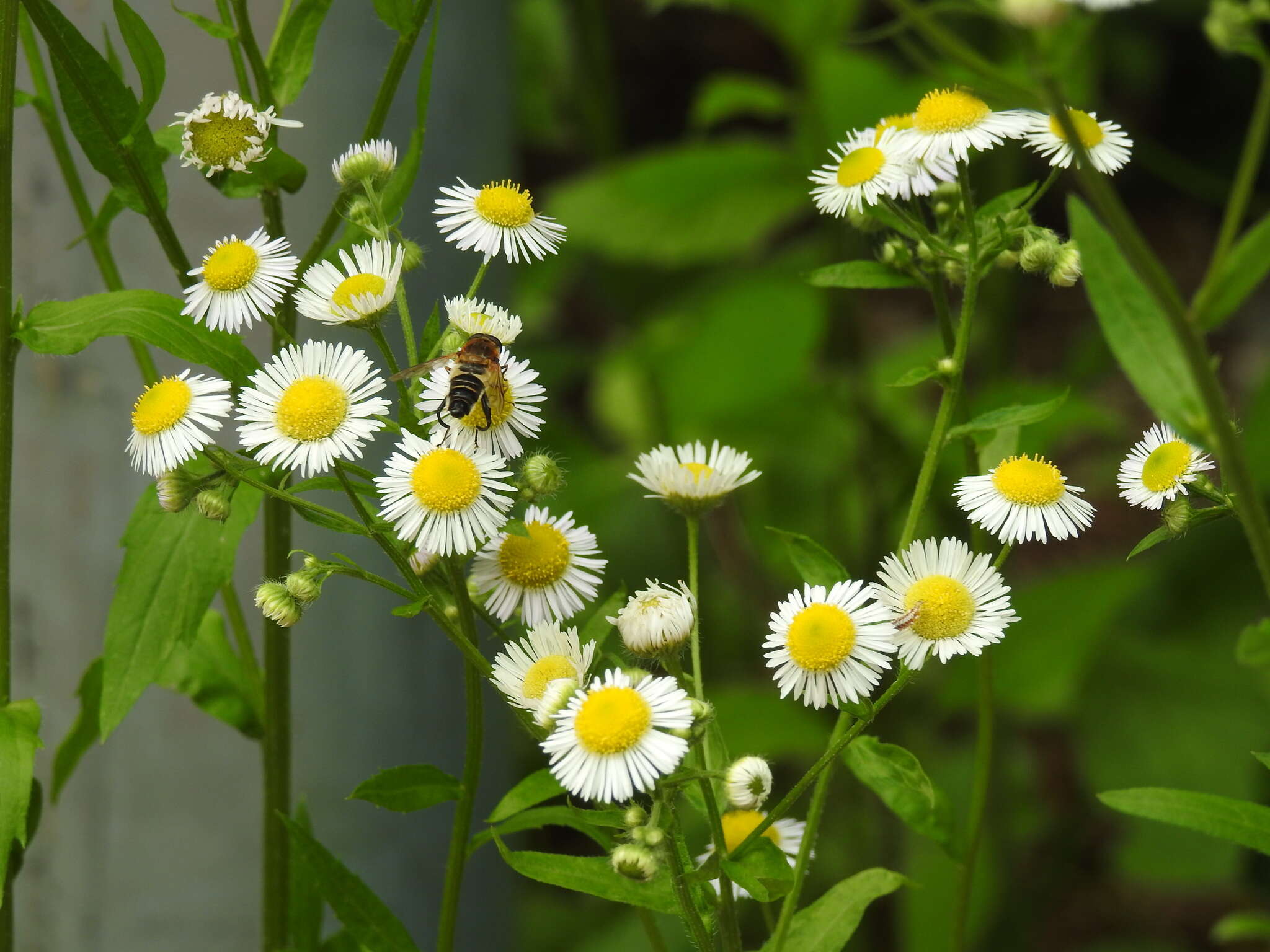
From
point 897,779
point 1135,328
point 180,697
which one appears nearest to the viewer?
point 1135,328

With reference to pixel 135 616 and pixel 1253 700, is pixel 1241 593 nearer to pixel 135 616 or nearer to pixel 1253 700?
pixel 1253 700

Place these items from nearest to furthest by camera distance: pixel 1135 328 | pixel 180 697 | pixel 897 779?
pixel 1135 328 → pixel 897 779 → pixel 180 697

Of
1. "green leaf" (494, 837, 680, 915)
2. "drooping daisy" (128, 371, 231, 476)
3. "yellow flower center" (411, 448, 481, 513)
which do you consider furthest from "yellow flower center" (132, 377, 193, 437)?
"green leaf" (494, 837, 680, 915)

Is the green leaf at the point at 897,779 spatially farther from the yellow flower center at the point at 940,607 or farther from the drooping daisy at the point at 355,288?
the drooping daisy at the point at 355,288

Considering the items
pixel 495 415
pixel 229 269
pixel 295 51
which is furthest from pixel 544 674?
pixel 295 51

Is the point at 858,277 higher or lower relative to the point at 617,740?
higher

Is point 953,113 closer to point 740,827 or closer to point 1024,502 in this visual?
point 1024,502
